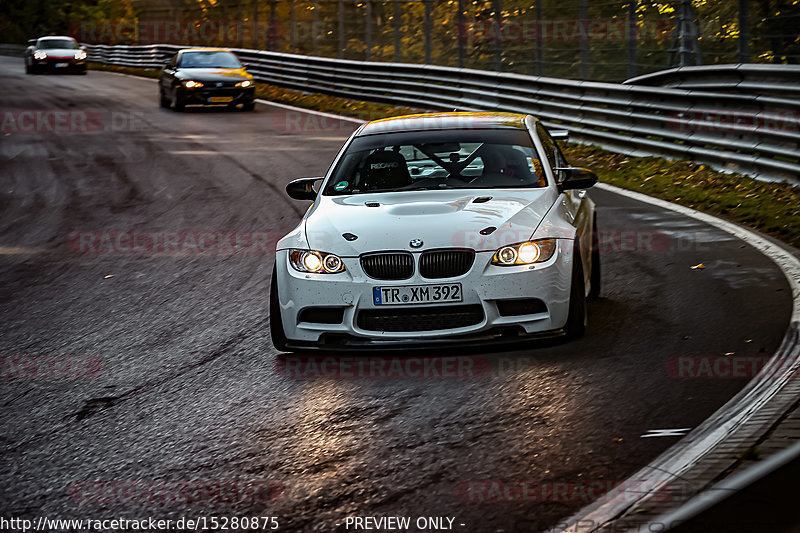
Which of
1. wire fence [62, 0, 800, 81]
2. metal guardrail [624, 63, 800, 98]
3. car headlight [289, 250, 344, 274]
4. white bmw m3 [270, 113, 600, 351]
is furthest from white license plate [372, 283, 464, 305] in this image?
wire fence [62, 0, 800, 81]

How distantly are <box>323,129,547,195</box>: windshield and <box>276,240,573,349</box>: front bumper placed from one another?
1.21 meters

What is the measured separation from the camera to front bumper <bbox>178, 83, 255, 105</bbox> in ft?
93.5

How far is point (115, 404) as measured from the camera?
6.11 metres

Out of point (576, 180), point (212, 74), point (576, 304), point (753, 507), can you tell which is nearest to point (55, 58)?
point (212, 74)

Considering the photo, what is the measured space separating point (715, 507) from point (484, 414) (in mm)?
2036

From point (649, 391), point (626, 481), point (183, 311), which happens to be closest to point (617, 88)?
point (183, 311)

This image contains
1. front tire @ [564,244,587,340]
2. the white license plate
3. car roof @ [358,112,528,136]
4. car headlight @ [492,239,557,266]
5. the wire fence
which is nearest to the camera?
the white license plate

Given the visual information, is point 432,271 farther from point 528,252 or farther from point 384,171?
point 384,171

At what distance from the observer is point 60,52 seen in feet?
158

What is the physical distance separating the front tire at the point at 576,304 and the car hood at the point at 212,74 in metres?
22.7

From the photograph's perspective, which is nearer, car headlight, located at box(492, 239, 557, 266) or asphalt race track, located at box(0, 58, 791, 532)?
asphalt race track, located at box(0, 58, 791, 532)

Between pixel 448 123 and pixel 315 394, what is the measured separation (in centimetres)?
286

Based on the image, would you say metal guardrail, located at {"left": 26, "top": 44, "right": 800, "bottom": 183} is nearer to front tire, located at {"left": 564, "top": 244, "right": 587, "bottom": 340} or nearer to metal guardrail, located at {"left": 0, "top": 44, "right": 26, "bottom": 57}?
front tire, located at {"left": 564, "top": 244, "right": 587, "bottom": 340}

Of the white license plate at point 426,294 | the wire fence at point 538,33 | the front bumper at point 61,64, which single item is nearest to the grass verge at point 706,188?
the wire fence at point 538,33
